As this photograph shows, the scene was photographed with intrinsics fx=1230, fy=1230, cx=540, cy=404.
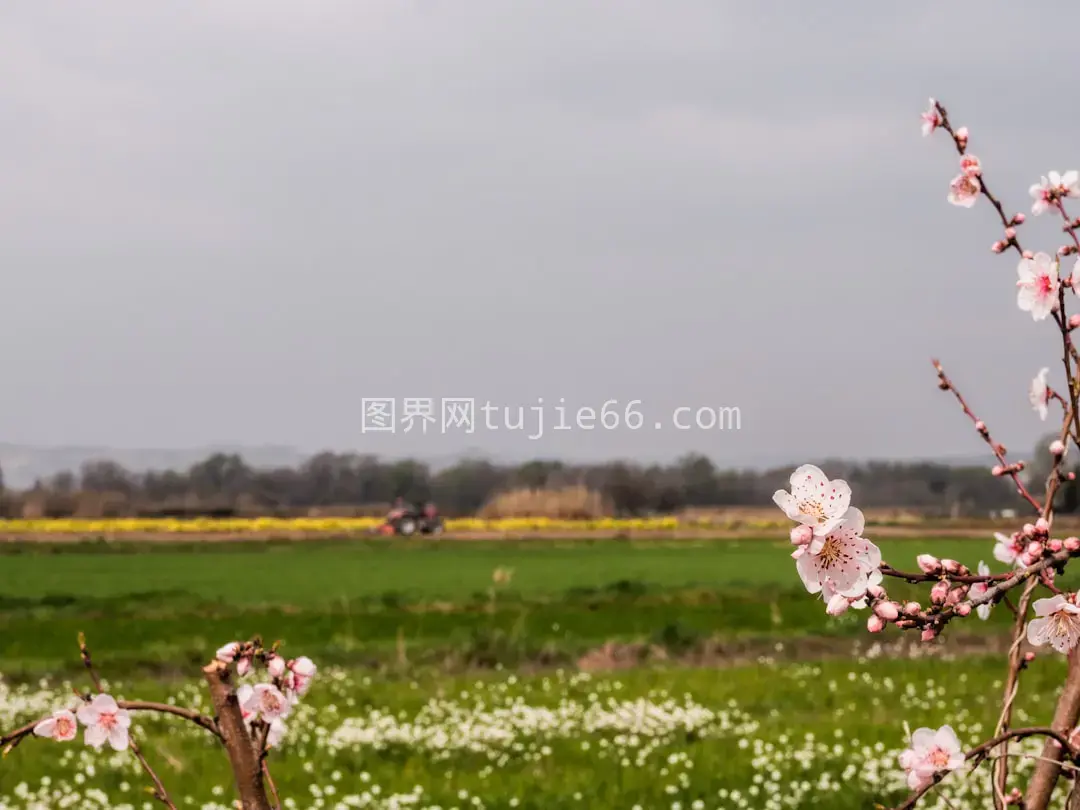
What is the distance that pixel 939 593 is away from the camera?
1660 millimetres

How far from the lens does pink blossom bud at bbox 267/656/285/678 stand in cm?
254

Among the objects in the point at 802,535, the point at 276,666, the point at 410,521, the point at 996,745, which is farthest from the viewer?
the point at 410,521

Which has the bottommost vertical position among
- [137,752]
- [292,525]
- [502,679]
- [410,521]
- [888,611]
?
[502,679]

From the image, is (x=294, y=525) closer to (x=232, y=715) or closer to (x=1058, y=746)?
(x=232, y=715)

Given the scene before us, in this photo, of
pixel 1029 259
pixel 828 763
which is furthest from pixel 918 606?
pixel 828 763

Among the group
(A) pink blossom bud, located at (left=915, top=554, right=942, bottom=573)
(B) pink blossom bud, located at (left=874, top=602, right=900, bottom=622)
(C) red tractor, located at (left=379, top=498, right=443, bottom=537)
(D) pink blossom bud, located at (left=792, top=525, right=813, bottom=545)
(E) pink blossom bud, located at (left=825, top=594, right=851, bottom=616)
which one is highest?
(D) pink blossom bud, located at (left=792, top=525, right=813, bottom=545)

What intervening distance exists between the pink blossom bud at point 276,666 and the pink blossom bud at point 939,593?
1413 millimetres

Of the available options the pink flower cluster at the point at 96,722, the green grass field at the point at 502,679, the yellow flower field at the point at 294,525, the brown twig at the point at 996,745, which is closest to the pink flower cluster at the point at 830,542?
the brown twig at the point at 996,745

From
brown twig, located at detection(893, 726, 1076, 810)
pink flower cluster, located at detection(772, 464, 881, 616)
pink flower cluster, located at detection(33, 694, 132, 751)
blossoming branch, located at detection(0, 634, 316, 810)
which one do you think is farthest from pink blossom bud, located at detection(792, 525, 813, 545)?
pink flower cluster, located at detection(33, 694, 132, 751)

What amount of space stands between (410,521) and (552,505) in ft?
18.5

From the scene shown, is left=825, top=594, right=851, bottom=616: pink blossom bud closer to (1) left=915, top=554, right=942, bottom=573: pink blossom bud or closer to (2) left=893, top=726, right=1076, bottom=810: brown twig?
(1) left=915, top=554, right=942, bottom=573: pink blossom bud

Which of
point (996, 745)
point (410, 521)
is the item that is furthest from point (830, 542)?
point (410, 521)

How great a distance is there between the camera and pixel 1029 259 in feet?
6.94

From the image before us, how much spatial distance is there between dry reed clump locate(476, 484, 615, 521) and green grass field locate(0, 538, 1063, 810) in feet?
25.2
